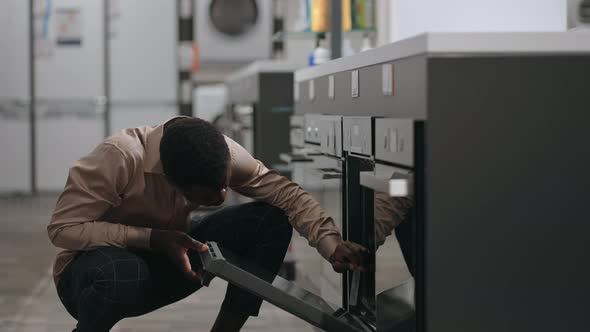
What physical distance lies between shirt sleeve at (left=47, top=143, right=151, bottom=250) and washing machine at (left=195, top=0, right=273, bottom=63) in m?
5.61

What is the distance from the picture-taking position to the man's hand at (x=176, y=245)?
82.2 inches

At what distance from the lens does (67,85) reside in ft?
25.0

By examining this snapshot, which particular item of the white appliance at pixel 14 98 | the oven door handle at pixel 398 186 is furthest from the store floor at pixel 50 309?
the white appliance at pixel 14 98

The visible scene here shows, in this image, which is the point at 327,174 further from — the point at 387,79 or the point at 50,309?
the point at 50,309

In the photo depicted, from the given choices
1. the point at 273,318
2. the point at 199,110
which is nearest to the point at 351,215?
the point at 273,318

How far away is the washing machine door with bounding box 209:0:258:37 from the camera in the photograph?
300 inches

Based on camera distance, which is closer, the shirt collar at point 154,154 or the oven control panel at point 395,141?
the oven control panel at point 395,141

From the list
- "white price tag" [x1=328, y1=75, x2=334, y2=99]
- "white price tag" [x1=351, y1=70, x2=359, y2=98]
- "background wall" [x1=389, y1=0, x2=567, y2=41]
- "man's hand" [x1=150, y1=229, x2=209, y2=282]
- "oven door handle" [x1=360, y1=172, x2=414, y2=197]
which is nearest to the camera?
"oven door handle" [x1=360, y1=172, x2=414, y2=197]

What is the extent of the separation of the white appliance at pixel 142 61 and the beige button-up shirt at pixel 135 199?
17.8 feet

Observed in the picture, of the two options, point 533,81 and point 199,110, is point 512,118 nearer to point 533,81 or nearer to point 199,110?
point 533,81

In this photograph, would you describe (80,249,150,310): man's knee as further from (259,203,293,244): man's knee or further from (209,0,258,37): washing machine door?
(209,0,258,37): washing machine door

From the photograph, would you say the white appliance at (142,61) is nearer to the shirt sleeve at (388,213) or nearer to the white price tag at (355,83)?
the white price tag at (355,83)

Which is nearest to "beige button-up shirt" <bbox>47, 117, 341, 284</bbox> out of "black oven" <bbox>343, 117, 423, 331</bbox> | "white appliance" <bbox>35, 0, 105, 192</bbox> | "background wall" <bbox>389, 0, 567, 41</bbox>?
"black oven" <bbox>343, 117, 423, 331</bbox>

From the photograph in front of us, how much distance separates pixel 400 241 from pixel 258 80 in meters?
2.43
